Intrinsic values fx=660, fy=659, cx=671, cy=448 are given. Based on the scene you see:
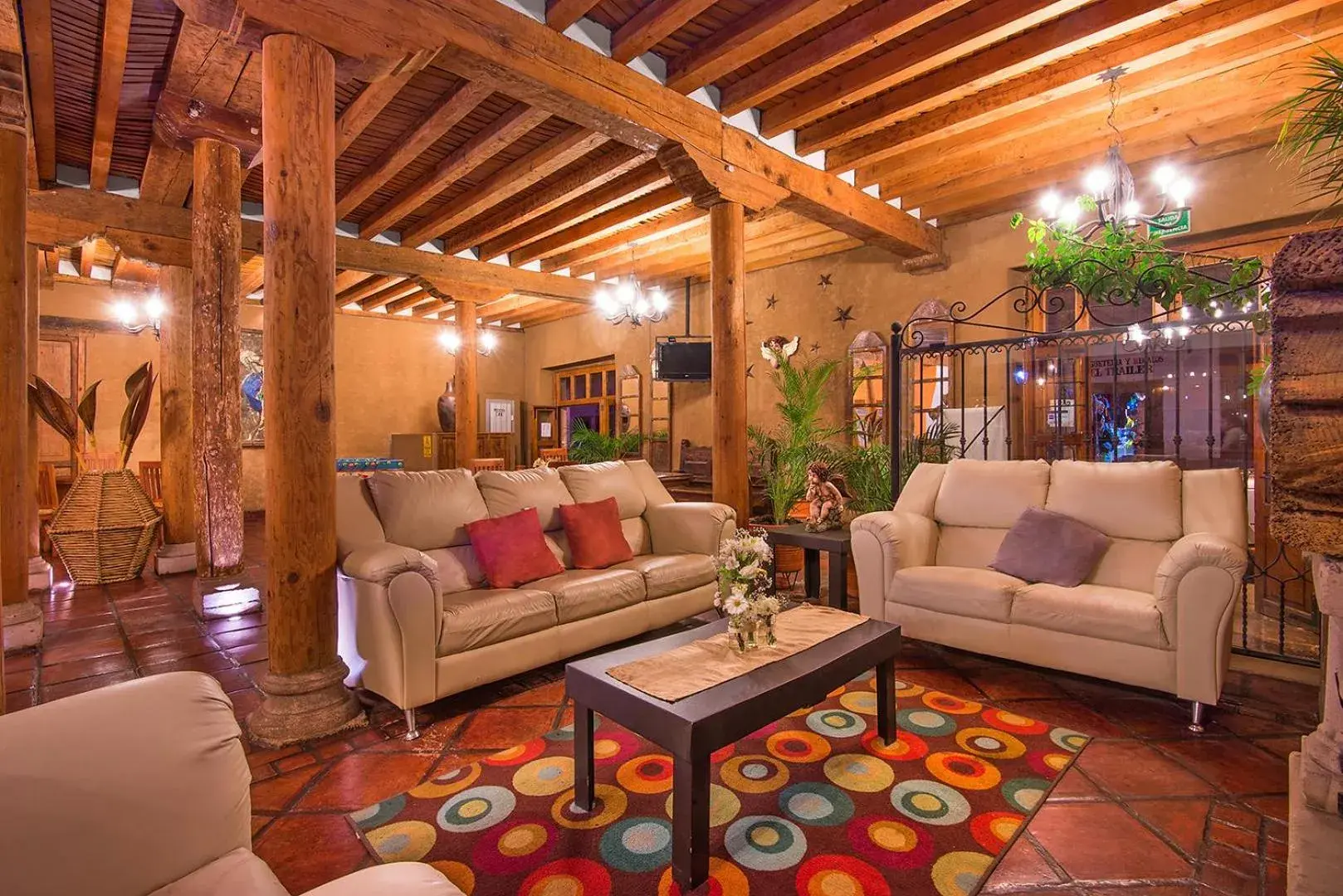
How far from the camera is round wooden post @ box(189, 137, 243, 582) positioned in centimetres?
439

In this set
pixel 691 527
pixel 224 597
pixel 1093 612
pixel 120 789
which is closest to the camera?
pixel 120 789

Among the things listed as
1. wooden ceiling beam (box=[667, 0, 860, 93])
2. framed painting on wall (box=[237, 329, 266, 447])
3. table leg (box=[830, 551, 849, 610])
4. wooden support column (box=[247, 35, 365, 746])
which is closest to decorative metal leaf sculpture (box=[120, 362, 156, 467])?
wooden support column (box=[247, 35, 365, 746])

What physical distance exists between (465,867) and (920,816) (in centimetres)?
133

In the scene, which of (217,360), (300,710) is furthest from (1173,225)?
(217,360)

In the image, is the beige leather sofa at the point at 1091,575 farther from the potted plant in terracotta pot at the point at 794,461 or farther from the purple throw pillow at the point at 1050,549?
the potted plant in terracotta pot at the point at 794,461

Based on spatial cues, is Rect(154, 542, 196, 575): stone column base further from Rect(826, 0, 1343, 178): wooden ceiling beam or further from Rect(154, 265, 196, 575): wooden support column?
Rect(826, 0, 1343, 178): wooden ceiling beam

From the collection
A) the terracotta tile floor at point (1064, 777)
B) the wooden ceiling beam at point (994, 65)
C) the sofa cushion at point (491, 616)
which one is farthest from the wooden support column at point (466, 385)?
the sofa cushion at point (491, 616)

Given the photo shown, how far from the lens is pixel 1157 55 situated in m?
3.63

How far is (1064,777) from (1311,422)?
164 centimetres

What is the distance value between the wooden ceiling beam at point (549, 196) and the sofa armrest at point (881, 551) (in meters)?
2.85

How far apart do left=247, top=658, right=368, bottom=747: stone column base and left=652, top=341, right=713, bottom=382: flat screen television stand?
20.4 feet

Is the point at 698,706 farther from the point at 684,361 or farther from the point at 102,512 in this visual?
the point at 684,361

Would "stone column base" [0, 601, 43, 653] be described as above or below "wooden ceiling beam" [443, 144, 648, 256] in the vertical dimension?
below

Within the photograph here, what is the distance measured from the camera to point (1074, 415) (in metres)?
6.00
